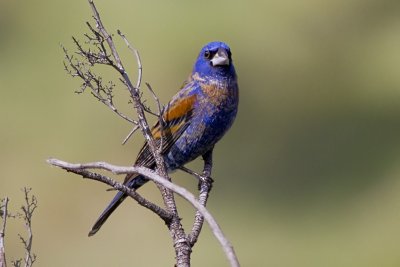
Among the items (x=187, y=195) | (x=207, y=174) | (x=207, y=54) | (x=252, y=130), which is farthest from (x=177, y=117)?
(x=252, y=130)

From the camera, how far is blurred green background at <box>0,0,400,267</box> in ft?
25.8

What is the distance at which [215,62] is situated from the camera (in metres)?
4.27

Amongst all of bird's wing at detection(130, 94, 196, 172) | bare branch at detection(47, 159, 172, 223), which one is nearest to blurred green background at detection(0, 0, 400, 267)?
bird's wing at detection(130, 94, 196, 172)

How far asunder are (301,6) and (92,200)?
4281mm

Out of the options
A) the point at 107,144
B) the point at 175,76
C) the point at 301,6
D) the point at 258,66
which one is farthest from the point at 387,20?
the point at 107,144

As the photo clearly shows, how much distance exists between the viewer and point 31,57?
34.5ft

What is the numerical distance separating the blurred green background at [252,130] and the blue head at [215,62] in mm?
3091

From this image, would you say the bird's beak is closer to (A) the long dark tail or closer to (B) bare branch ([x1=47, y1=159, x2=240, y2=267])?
(A) the long dark tail

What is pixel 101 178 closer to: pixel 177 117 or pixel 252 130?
pixel 177 117

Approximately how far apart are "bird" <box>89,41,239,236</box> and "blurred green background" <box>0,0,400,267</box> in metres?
2.97

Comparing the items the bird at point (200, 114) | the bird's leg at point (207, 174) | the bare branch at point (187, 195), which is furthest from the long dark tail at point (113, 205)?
the bare branch at point (187, 195)

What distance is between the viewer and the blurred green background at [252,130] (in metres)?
7.85

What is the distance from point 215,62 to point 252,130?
16.4 ft

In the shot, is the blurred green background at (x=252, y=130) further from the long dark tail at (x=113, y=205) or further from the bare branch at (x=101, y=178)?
the bare branch at (x=101, y=178)
